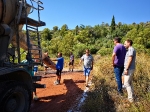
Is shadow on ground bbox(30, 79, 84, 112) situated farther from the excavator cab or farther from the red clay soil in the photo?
the excavator cab

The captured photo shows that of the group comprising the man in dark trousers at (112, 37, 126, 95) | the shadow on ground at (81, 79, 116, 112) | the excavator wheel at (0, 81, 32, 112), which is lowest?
the shadow on ground at (81, 79, 116, 112)

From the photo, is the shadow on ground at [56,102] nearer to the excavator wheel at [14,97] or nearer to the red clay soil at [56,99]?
the red clay soil at [56,99]

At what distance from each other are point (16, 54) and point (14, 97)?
5.17 feet

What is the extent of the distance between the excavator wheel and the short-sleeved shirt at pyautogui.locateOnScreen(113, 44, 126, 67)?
3.02 metres

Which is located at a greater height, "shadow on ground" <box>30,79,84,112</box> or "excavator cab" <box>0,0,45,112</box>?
"excavator cab" <box>0,0,45,112</box>

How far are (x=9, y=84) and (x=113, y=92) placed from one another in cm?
347

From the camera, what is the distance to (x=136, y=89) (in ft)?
22.1

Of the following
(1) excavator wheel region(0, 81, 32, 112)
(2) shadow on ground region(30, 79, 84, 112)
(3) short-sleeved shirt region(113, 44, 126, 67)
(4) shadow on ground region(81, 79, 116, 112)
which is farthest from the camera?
(3) short-sleeved shirt region(113, 44, 126, 67)

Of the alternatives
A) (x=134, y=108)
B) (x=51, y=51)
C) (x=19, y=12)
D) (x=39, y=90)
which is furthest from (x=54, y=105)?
(x=51, y=51)

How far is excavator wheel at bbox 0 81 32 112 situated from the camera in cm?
425

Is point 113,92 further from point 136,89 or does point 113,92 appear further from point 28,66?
point 28,66

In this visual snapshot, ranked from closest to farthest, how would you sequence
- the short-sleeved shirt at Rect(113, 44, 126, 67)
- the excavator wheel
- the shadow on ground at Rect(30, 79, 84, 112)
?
the excavator wheel → the shadow on ground at Rect(30, 79, 84, 112) → the short-sleeved shirt at Rect(113, 44, 126, 67)

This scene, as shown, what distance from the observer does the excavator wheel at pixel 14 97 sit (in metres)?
4.25

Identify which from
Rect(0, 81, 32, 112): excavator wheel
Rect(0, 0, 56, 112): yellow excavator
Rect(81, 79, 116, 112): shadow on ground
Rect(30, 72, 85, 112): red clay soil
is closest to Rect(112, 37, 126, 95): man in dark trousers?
Rect(81, 79, 116, 112): shadow on ground
